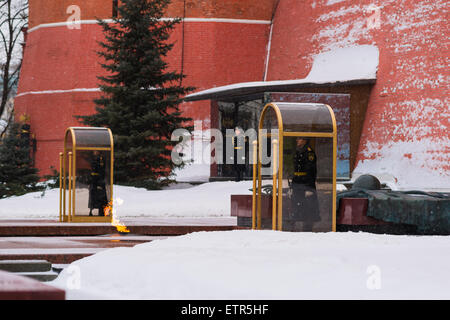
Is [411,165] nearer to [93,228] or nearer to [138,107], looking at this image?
[138,107]

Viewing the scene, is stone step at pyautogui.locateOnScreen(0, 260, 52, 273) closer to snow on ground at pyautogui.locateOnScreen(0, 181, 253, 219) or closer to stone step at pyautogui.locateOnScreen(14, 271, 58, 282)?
stone step at pyautogui.locateOnScreen(14, 271, 58, 282)

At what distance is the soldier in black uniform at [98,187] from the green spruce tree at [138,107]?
6.89m

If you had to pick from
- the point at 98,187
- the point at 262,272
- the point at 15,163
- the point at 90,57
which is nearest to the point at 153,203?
the point at 98,187

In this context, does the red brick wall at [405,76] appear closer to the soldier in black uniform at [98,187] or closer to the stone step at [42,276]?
the soldier in black uniform at [98,187]

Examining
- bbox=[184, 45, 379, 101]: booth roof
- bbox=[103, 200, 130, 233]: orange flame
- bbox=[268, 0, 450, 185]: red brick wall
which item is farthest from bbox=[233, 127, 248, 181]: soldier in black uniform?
bbox=[103, 200, 130, 233]: orange flame

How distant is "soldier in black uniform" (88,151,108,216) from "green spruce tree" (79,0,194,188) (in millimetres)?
6895

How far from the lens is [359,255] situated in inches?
295

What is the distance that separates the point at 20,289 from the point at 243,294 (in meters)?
1.97

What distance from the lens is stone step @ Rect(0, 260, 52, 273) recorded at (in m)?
7.86

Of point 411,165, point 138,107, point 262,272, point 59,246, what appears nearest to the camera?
Answer: point 262,272

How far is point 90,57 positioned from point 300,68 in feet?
28.2

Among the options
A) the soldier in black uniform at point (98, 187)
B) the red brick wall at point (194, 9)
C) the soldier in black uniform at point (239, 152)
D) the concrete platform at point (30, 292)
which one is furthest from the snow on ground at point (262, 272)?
the red brick wall at point (194, 9)

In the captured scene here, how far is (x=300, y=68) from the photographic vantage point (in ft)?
81.8
